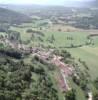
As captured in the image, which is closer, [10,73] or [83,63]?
[10,73]

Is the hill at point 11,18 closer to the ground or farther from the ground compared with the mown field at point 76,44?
closer to the ground

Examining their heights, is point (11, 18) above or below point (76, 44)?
below

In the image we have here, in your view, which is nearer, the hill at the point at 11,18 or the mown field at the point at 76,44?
the mown field at the point at 76,44

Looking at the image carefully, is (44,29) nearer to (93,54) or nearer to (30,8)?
(93,54)

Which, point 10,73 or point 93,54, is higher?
point 10,73

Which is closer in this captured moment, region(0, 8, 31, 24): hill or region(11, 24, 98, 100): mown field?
region(11, 24, 98, 100): mown field

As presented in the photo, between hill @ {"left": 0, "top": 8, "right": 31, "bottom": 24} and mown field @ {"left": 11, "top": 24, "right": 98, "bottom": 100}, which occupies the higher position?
mown field @ {"left": 11, "top": 24, "right": 98, "bottom": 100}

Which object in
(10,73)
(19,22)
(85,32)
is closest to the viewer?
(10,73)

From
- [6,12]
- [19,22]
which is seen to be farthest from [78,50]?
[6,12]

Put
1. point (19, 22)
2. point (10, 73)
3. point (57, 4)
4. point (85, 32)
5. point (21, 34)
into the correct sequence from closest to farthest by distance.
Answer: point (10, 73), point (21, 34), point (85, 32), point (19, 22), point (57, 4)

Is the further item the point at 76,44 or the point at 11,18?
the point at 11,18
